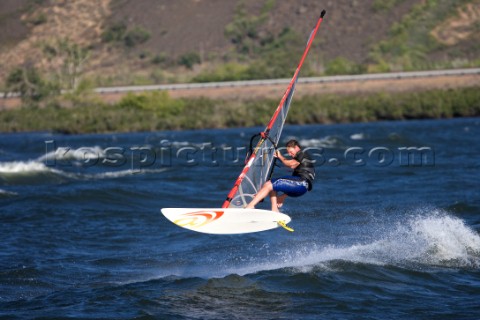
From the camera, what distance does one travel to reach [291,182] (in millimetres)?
11727

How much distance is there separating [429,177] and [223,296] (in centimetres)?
1426

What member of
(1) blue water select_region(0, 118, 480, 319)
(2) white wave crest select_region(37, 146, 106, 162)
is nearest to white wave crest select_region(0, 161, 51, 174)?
(1) blue water select_region(0, 118, 480, 319)

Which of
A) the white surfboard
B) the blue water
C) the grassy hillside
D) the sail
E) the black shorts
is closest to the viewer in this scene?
the blue water

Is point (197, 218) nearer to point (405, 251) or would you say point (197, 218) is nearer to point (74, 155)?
point (405, 251)

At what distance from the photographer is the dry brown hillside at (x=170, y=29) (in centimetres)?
9019

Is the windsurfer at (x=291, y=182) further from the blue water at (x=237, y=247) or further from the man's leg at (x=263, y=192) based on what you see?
the blue water at (x=237, y=247)

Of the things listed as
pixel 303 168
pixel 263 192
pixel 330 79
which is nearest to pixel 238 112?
pixel 330 79

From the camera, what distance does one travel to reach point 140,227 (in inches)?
697

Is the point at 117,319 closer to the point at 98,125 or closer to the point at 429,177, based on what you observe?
the point at 429,177

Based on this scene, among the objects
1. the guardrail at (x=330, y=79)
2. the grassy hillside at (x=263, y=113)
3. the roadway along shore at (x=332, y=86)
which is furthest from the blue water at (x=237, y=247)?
the guardrail at (x=330, y=79)

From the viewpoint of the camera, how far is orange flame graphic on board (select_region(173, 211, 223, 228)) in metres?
11.2

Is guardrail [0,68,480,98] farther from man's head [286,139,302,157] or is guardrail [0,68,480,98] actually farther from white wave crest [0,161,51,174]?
man's head [286,139,302,157]

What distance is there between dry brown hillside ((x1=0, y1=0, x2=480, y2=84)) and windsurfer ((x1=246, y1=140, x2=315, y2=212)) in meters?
73.6

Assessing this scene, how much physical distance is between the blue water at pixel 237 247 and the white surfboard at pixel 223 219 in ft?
2.93
